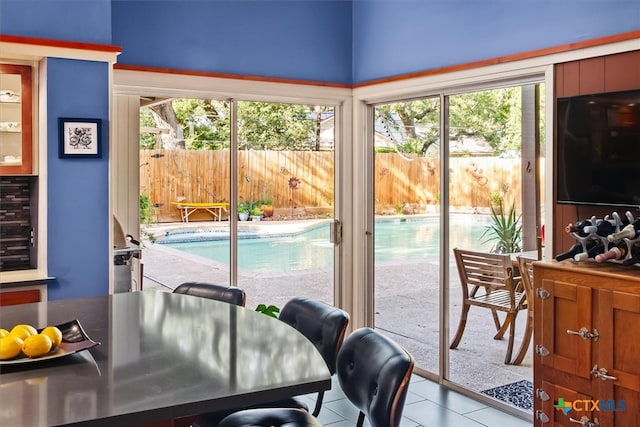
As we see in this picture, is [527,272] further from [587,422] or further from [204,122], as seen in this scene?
[204,122]

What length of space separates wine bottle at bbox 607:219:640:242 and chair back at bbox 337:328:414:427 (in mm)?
1296

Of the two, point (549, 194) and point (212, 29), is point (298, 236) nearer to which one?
point (212, 29)

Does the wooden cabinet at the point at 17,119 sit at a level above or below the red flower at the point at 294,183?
above

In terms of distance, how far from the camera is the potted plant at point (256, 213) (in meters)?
5.11

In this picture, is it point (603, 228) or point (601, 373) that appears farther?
point (603, 228)

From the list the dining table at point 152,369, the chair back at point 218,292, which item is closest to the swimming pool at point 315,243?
the chair back at point 218,292

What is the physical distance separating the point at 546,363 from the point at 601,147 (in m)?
1.11

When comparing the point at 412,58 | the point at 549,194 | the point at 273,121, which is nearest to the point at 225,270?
the point at 273,121

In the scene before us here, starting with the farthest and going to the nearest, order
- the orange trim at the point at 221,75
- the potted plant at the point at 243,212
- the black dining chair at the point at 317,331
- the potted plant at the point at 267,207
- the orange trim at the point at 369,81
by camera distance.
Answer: the potted plant at the point at 267,207 < the potted plant at the point at 243,212 < the orange trim at the point at 221,75 < the orange trim at the point at 369,81 < the black dining chair at the point at 317,331

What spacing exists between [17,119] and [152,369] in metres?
2.67

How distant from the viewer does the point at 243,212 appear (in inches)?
199

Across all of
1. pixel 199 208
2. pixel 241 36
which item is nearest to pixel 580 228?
pixel 199 208

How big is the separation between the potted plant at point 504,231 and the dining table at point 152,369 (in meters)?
2.17

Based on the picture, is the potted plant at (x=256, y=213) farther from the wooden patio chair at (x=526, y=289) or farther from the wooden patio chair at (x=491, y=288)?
the wooden patio chair at (x=526, y=289)
